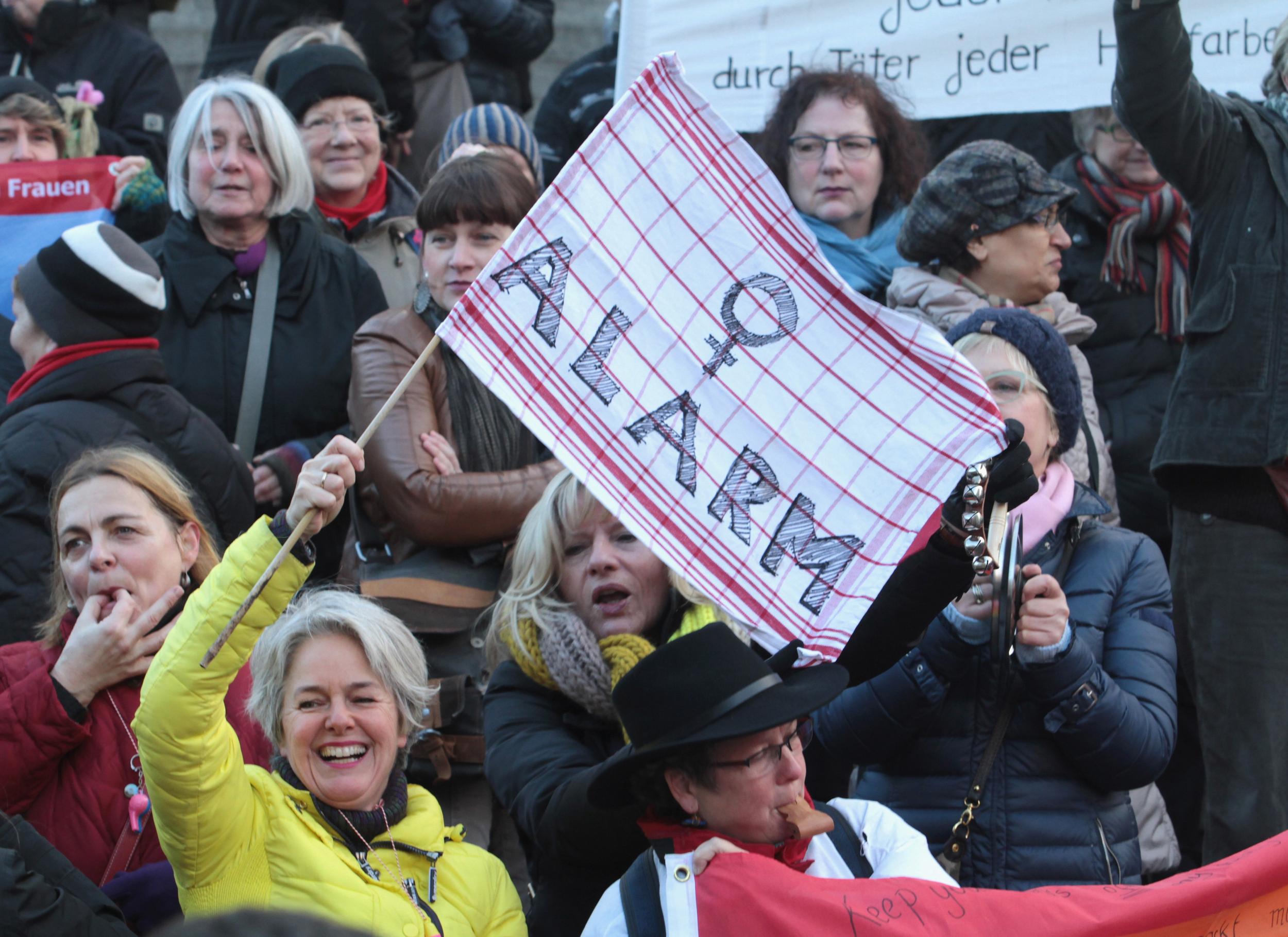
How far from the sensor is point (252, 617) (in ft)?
9.25

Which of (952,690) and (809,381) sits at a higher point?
(809,381)

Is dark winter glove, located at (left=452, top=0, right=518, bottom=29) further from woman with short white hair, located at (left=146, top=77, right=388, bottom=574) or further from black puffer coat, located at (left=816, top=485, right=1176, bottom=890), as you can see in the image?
black puffer coat, located at (left=816, top=485, right=1176, bottom=890)

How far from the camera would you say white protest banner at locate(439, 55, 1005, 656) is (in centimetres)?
325

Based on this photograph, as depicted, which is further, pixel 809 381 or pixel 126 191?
pixel 126 191

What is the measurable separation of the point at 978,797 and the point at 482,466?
1.87 metres

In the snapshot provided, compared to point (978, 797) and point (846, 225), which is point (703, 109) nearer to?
point (978, 797)

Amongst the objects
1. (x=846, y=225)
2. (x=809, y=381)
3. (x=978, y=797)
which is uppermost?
(x=846, y=225)

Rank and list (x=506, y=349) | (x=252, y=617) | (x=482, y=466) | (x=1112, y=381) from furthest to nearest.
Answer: (x=1112, y=381) → (x=482, y=466) → (x=506, y=349) → (x=252, y=617)

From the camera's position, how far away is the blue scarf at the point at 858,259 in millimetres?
5219

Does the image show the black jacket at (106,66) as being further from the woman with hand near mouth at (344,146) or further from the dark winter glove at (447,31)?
the dark winter glove at (447,31)

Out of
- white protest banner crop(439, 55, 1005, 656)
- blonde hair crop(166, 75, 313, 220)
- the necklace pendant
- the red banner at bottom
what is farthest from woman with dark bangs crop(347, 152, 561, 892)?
the red banner at bottom

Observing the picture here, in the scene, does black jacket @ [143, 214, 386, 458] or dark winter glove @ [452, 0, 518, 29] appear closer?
black jacket @ [143, 214, 386, 458]

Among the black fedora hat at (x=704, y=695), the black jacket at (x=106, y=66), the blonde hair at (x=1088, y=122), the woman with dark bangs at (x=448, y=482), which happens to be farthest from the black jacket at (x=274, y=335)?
the blonde hair at (x=1088, y=122)

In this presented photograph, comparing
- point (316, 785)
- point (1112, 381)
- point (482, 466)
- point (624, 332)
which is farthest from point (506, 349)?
point (1112, 381)
